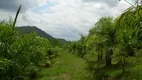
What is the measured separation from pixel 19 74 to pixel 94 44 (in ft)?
68.0

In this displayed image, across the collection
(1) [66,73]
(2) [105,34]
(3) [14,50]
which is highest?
(2) [105,34]

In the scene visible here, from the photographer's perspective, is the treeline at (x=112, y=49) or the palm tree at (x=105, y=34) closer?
Answer: the treeline at (x=112, y=49)

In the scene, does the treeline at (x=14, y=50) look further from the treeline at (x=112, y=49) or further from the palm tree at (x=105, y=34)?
the palm tree at (x=105, y=34)

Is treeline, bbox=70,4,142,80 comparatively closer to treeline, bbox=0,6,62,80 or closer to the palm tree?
the palm tree

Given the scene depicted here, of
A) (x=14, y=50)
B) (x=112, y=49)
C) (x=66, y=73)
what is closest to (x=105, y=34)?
(x=112, y=49)

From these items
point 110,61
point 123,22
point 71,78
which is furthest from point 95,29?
point 123,22

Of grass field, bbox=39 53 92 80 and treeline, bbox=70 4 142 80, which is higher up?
treeline, bbox=70 4 142 80

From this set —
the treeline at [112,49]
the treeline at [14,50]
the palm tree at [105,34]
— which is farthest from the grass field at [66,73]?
the treeline at [14,50]

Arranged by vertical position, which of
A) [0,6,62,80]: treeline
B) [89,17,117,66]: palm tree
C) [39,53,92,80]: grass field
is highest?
[89,17,117,66]: palm tree

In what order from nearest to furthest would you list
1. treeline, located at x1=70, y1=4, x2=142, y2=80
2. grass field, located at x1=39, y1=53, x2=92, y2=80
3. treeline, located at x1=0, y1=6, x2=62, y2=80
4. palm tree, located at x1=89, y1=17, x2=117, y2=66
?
1. treeline, located at x1=0, y1=6, x2=62, y2=80
2. treeline, located at x1=70, y1=4, x2=142, y2=80
3. palm tree, located at x1=89, y1=17, x2=117, y2=66
4. grass field, located at x1=39, y1=53, x2=92, y2=80

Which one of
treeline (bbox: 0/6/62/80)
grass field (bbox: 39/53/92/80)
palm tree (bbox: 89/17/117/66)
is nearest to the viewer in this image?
treeline (bbox: 0/6/62/80)

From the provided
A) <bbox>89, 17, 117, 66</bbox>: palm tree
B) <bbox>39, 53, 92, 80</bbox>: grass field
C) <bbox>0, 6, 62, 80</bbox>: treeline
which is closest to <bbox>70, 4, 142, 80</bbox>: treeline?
<bbox>89, 17, 117, 66</bbox>: palm tree

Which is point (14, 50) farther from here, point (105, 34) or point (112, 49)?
point (105, 34)

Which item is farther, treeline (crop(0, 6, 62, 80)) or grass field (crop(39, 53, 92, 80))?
grass field (crop(39, 53, 92, 80))
